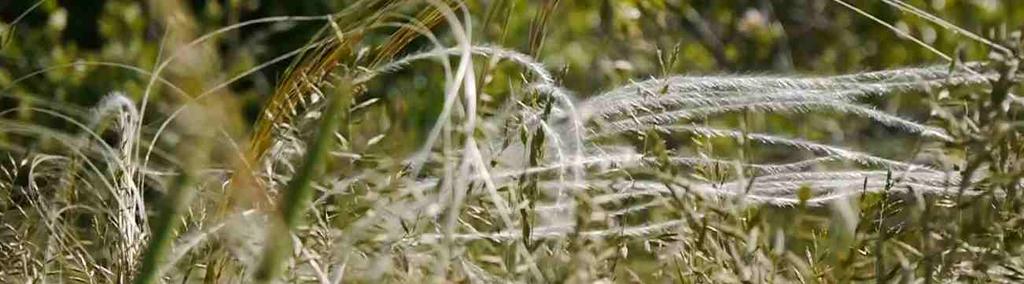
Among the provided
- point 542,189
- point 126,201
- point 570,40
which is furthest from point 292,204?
point 570,40

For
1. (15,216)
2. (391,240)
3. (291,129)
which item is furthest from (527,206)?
(15,216)

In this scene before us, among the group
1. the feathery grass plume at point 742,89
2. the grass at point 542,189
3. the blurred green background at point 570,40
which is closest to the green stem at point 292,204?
the grass at point 542,189

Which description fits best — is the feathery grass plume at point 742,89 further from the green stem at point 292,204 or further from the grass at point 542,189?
the green stem at point 292,204

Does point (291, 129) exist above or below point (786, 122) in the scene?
above

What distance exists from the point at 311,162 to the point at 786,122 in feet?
14.2

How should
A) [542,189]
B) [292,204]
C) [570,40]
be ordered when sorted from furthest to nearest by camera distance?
1. [570,40]
2. [542,189]
3. [292,204]

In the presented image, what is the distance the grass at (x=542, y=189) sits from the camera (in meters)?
1.23

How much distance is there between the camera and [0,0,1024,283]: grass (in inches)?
48.6

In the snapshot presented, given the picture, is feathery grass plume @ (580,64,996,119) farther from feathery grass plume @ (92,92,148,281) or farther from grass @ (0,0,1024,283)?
feathery grass plume @ (92,92,148,281)

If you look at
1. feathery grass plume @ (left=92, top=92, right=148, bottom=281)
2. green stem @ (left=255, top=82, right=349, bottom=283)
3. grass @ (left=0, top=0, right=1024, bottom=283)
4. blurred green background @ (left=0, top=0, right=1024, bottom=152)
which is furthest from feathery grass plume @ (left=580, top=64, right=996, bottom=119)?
blurred green background @ (left=0, top=0, right=1024, bottom=152)

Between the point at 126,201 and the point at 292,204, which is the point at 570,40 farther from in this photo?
the point at 292,204

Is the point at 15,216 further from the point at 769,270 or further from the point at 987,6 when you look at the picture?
the point at 987,6

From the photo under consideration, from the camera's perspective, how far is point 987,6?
4938mm

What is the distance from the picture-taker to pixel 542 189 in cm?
163
